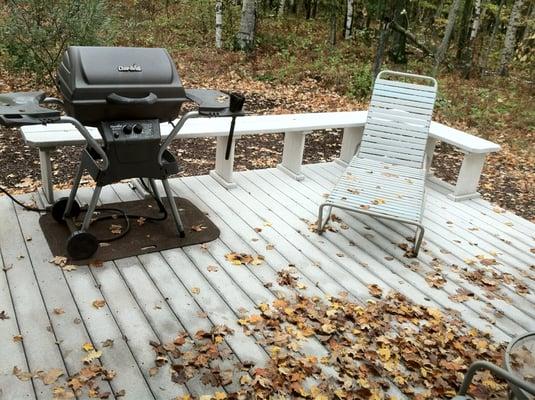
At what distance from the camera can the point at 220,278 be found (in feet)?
9.82

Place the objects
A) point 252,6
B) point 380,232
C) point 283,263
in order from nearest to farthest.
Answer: point 283,263 < point 380,232 < point 252,6

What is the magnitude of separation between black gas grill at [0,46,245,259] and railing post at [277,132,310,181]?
1.54 m

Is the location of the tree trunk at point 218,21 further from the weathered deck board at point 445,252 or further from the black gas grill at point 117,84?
the black gas grill at point 117,84

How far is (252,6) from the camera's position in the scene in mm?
10211

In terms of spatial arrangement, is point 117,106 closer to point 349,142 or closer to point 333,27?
point 349,142

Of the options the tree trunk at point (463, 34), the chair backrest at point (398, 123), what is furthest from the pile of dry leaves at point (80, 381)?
the tree trunk at point (463, 34)

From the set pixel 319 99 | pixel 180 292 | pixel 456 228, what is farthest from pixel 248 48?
pixel 180 292

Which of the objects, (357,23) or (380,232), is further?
(357,23)

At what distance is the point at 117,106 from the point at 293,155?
2.26 m

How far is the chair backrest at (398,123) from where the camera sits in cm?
450

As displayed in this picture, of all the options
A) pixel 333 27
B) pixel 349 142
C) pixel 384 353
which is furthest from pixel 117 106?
pixel 333 27

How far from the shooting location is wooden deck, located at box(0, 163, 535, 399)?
91.1 inches

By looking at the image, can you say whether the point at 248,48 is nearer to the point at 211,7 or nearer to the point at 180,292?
the point at 211,7

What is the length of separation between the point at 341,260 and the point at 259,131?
5.00ft
